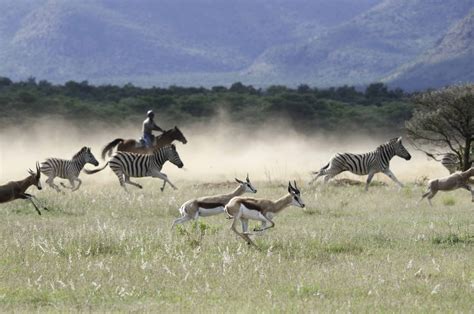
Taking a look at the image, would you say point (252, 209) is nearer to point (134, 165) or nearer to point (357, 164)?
point (134, 165)

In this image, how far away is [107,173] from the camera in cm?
3550

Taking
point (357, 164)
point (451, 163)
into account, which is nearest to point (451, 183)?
point (357, 164)

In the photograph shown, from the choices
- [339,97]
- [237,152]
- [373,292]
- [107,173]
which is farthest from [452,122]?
[339,97]

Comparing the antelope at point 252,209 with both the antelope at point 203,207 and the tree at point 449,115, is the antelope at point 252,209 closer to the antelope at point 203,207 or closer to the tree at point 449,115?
the antelope at point 203,207

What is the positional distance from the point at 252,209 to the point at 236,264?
157cm

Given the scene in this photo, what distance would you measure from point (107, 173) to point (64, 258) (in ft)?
75.0

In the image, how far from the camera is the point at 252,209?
13.7m

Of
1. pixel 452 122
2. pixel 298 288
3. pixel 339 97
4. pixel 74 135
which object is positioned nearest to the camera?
pixel 298 288

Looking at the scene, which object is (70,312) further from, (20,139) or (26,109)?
(26,109)

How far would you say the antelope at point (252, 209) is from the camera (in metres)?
13.6

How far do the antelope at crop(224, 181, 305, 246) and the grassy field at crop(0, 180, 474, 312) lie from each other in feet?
0.91

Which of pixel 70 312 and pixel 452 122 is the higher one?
pixel 452 122

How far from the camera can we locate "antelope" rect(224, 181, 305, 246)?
13562 mm

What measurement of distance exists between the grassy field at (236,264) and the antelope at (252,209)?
28 cm
